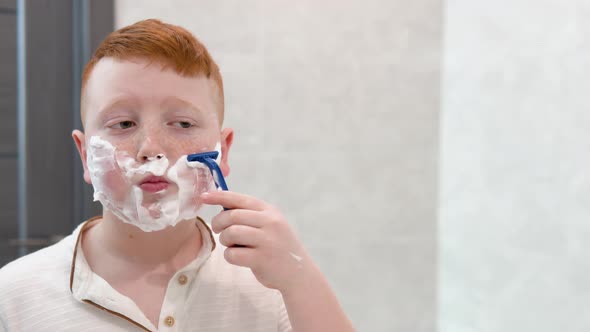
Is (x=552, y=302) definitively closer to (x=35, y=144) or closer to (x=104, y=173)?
(x=104, y=173)

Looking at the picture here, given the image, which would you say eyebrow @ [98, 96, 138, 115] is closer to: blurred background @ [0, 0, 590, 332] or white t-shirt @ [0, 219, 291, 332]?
white t-shirt @ [0, 219, 291, 332]

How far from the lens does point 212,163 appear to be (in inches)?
30.8

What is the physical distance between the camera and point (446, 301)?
5.62 feet

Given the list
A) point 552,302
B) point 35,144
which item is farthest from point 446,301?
point 35,144

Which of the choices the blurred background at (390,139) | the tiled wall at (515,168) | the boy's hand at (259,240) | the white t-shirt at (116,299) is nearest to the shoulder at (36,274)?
the white t-shirt at (116,299)

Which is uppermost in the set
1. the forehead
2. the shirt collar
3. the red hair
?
the red hair

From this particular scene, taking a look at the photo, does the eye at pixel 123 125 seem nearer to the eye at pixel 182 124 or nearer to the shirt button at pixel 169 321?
the eye at pixel 182 124

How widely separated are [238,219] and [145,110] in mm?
177

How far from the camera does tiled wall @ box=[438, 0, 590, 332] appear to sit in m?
1.32

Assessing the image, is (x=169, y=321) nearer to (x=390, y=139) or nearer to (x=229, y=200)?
(x=229, y=200)

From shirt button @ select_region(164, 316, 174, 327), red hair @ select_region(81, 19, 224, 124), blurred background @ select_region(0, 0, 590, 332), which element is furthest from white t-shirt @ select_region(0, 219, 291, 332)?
blurred background @ select_region(0, 0, 590, 332)

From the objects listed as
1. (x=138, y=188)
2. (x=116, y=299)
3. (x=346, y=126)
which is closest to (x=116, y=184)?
(x=138, y=188)

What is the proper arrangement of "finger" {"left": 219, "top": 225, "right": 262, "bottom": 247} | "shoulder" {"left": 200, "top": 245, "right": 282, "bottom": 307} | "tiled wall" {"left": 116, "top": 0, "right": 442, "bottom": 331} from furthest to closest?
"tiled wall" {"left": 116, "top": 0, "right": 442, "bottom": 331} → "shoulder" {"left": 200, "top": 245, "right": 282, "bottom": 307} → "finger" {"left": 219, "top": 225, "right": 262, "bottom": 247}

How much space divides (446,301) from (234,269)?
1.00 m
